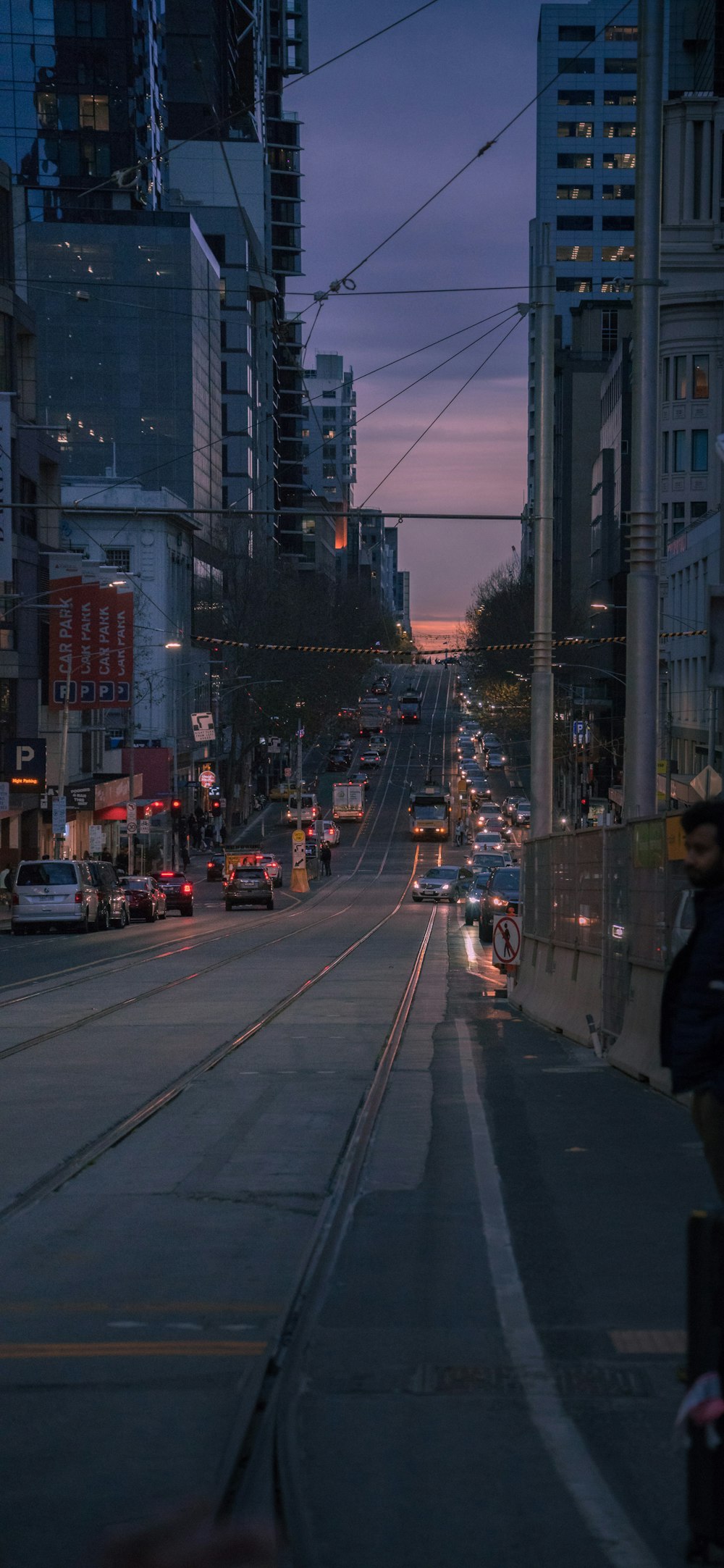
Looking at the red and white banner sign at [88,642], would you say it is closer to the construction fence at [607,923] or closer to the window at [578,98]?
the construction fence at [607,923]

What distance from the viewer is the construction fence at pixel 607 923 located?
12883 mm

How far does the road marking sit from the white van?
3441cm

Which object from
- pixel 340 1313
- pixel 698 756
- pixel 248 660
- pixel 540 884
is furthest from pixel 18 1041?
pixel 248 660

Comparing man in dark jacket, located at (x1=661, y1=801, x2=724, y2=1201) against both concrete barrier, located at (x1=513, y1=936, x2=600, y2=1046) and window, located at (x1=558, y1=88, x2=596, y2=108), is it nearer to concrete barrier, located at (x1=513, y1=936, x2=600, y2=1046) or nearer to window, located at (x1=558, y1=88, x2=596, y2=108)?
concrete barrier, located at (x1=513, y1=936, x2=600, y2=1046)

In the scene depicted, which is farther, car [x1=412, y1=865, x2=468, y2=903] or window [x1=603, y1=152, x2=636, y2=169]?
window [x1=603, y1=152, x2=636, y2=169]

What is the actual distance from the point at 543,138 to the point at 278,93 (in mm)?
33093

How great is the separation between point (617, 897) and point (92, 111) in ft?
337

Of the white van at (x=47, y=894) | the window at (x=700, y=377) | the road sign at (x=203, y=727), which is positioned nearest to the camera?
the white van at (x=47, y=894)

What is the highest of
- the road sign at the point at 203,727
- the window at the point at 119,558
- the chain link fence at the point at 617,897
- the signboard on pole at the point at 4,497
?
the window at the point at 119,558

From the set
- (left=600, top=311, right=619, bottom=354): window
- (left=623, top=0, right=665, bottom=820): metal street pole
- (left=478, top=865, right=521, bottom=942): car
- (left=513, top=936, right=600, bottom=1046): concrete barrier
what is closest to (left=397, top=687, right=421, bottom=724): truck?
(left=600, top=311, right=619, bottom=354): window

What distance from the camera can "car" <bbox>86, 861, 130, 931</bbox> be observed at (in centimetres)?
4272

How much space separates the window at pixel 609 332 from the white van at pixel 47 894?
102m

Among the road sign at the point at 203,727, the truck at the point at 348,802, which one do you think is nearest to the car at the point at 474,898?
the road sign at the point at 203,727

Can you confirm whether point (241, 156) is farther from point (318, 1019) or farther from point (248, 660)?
point (318, 1019)
